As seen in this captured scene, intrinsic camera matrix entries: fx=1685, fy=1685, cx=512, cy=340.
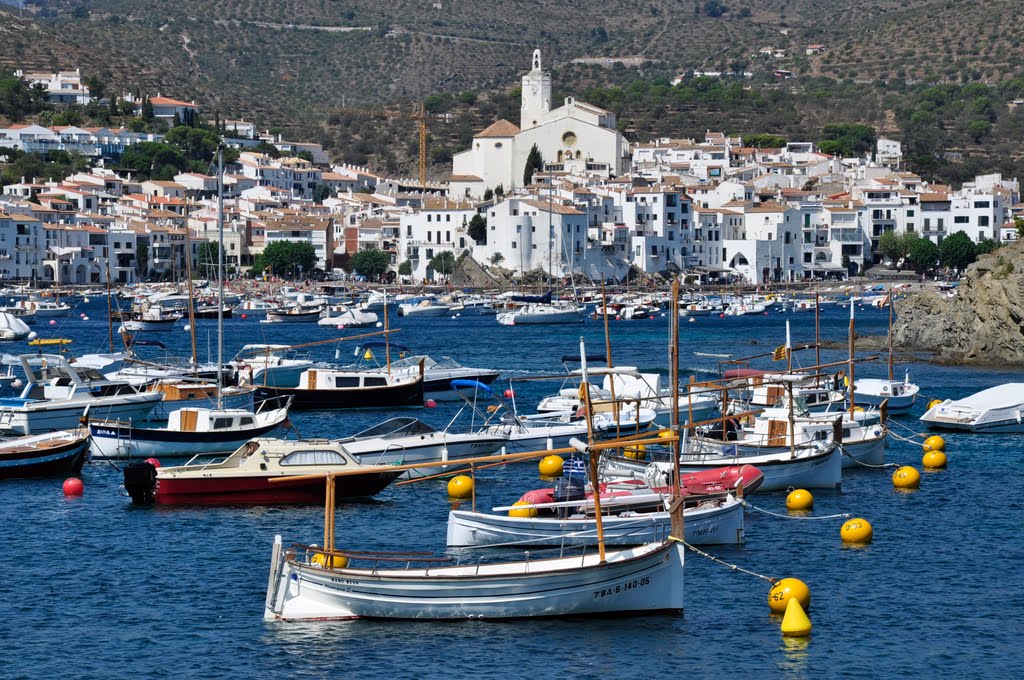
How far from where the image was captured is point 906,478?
1353 inches

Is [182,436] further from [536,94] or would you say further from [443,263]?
[536,94]

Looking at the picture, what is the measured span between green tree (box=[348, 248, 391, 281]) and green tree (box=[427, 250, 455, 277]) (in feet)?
17.3

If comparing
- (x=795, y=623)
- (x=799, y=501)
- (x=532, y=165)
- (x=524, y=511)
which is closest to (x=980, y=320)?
(x=799, y=501)

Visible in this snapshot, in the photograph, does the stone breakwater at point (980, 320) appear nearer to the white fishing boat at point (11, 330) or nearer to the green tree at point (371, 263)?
the white fishing boat at point (11, 330)

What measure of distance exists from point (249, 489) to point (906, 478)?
13282 millimetres

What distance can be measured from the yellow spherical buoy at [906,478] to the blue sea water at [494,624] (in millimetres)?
324

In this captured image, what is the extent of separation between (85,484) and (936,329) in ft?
138

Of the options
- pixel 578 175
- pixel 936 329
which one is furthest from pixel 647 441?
pixel 578 175

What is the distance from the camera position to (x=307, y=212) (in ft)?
500

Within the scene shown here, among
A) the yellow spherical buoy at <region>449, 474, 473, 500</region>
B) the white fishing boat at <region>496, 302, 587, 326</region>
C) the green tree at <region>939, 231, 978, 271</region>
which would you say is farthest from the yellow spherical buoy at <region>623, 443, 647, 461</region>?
the green tree at <region>939, 231, 978, 271</region>

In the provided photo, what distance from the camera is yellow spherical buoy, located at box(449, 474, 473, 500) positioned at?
33125mm

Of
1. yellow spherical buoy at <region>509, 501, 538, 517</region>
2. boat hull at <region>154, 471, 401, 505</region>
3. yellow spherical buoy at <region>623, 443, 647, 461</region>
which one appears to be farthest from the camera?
yellow spherical buoy at <region>623, 443, 647, 461</region>

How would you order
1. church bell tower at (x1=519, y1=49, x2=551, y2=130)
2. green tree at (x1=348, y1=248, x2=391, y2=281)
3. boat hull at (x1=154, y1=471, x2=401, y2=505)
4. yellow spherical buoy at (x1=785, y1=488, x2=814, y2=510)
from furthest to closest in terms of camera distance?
church bell tower at (x1=519, y1=49, x2=551, y2=130) → green tree at (x1=348, y1=248, x2=391, y2=281) → yellow spherical buoy at (x1=785, y1=488, x2=814, y2=510) → boat hull at (x1=154, y1=471, x2=401, y2=505)

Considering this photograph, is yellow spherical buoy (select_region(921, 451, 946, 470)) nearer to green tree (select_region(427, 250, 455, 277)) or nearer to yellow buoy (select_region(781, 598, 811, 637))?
yellow buoy (select_region(781, 598, 811, 637))
